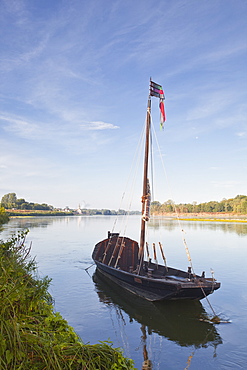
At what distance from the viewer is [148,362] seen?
791 centimetres

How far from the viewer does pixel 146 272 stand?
15.6 m

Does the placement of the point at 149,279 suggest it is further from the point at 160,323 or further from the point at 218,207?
the point at 218,207

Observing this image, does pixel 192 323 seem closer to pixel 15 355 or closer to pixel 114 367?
pixel 114 367

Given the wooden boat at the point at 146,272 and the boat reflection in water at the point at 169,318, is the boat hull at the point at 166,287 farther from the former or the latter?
the boat reflection in water at the point at 169,318

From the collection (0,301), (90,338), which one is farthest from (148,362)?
(0,301)

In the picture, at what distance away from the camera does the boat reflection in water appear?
945 centimetres

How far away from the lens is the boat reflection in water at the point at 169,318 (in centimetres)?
945

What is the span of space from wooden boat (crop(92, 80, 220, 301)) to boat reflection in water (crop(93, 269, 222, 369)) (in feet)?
1.49

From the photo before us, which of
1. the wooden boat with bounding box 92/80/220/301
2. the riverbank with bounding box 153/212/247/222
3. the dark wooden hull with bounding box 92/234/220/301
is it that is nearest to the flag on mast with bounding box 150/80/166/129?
the wooden boat with bounding box 92/80/220/301

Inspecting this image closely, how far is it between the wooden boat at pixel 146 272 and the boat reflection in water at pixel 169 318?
45cm

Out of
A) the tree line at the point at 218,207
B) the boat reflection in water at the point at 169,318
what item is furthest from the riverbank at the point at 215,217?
the boat reflection in water at the point at 169,318

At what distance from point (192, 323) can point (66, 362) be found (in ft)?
25.7

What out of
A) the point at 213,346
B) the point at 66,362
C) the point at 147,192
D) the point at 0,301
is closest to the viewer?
the point at 66,362

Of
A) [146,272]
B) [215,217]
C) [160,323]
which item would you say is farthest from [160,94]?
[215,217]
